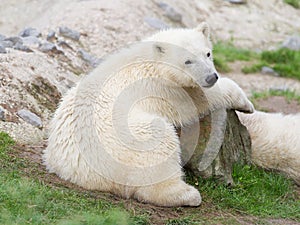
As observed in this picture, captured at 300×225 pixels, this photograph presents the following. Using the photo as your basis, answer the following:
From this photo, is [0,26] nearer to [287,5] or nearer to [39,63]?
[39,63]

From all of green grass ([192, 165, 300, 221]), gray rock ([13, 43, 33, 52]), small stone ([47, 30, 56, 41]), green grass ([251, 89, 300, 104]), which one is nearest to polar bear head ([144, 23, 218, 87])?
green grass ([192, 165, 300, 221])

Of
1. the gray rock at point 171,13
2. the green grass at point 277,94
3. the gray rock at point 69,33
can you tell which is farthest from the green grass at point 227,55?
the gray rock at point 69,33

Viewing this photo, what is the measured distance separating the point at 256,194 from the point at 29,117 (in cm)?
272

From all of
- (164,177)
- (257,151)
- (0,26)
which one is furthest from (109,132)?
(0,26)

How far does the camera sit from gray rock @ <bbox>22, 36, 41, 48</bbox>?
9773 mm

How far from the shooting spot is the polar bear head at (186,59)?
6.38 m

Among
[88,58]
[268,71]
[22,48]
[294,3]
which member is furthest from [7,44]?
[294,3]

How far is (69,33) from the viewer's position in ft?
35.9

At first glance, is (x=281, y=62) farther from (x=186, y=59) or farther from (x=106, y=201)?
(x=106, y=201)

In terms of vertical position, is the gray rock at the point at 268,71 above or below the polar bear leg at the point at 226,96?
below

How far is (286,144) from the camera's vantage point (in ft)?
25.1

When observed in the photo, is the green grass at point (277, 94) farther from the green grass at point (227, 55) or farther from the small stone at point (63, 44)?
the small stone at point (63, 44)

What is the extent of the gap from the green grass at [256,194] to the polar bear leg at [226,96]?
2.29 feet

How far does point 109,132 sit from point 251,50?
8.76 metres
